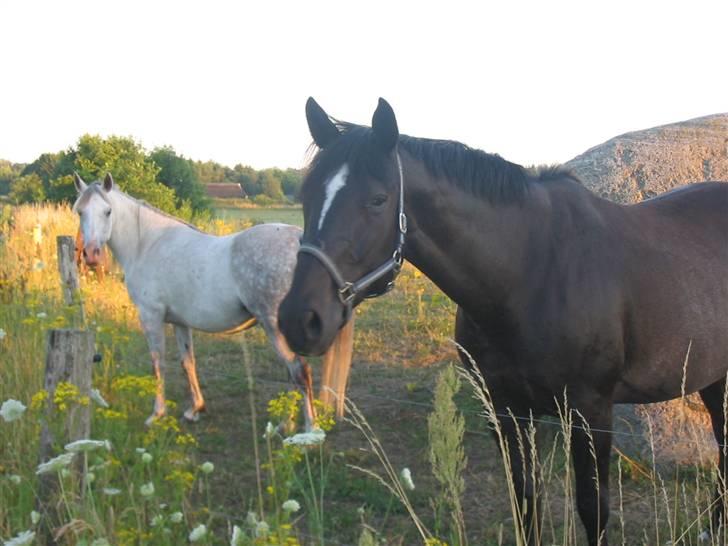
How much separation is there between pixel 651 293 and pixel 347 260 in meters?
1.47

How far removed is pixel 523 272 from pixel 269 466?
1242mm

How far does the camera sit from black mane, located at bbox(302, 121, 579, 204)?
2.38m

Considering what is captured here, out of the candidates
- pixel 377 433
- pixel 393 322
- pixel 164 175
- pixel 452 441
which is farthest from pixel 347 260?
pixel 164 175

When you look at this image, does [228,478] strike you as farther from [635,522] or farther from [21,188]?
[21,188]

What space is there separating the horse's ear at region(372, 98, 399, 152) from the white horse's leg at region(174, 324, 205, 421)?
4116 millimetres

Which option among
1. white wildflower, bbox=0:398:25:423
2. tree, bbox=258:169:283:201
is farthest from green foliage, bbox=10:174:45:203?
white wildflower, bbox=0:398:25:423

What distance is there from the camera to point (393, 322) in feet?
30.7

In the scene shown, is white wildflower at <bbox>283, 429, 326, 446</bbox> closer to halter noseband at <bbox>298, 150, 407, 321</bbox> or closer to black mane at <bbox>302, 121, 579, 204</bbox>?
halter noseband at <bbox>298, 150, 407, 321</bbox>

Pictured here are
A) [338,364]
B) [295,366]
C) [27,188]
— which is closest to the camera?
[338,364]

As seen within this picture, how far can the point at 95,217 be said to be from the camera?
20.1 feet

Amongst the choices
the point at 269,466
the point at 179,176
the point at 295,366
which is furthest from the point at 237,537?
the point at 179,176

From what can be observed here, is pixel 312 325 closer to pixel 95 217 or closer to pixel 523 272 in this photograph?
pixel 523 272

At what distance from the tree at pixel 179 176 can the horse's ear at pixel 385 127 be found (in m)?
20.4

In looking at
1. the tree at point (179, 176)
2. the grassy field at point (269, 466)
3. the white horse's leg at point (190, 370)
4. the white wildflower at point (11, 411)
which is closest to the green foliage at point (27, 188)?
the tree at point (179, 176)
